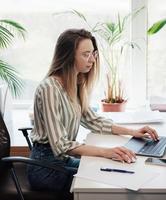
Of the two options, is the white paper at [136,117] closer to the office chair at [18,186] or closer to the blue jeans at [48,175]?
the blue jeans at [48,175]

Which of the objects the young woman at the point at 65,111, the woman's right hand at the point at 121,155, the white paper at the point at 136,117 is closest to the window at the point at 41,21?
the white paper at the point at 136,117

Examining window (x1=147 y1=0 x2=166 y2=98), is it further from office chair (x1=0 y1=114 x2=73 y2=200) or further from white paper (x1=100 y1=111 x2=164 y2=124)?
office chair (x1=0 y1=114 x2=73 y2=200)

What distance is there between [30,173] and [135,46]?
154 cm

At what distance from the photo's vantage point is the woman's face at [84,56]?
1.77 metres

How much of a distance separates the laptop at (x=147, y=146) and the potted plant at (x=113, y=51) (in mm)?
999

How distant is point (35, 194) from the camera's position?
166 centimetres

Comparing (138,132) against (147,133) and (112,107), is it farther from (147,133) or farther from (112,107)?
(112,107)

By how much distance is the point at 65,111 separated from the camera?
1750 millimetres

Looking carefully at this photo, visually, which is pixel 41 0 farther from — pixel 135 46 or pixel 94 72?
pixel 94 72

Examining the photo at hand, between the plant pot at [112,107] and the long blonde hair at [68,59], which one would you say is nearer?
the long blonde hair at [68,59]

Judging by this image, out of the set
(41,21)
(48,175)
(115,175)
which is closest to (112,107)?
(41,21)

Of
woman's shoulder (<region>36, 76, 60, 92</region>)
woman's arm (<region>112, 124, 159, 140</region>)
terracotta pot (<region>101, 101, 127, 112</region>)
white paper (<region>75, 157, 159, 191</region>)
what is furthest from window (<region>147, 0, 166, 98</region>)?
white paper (<region>75, 157, 159, 191</region>)

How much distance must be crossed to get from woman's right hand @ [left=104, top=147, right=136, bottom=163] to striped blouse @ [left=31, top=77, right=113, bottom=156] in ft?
0.54

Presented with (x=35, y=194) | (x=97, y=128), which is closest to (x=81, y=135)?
(x=97, y=128)
